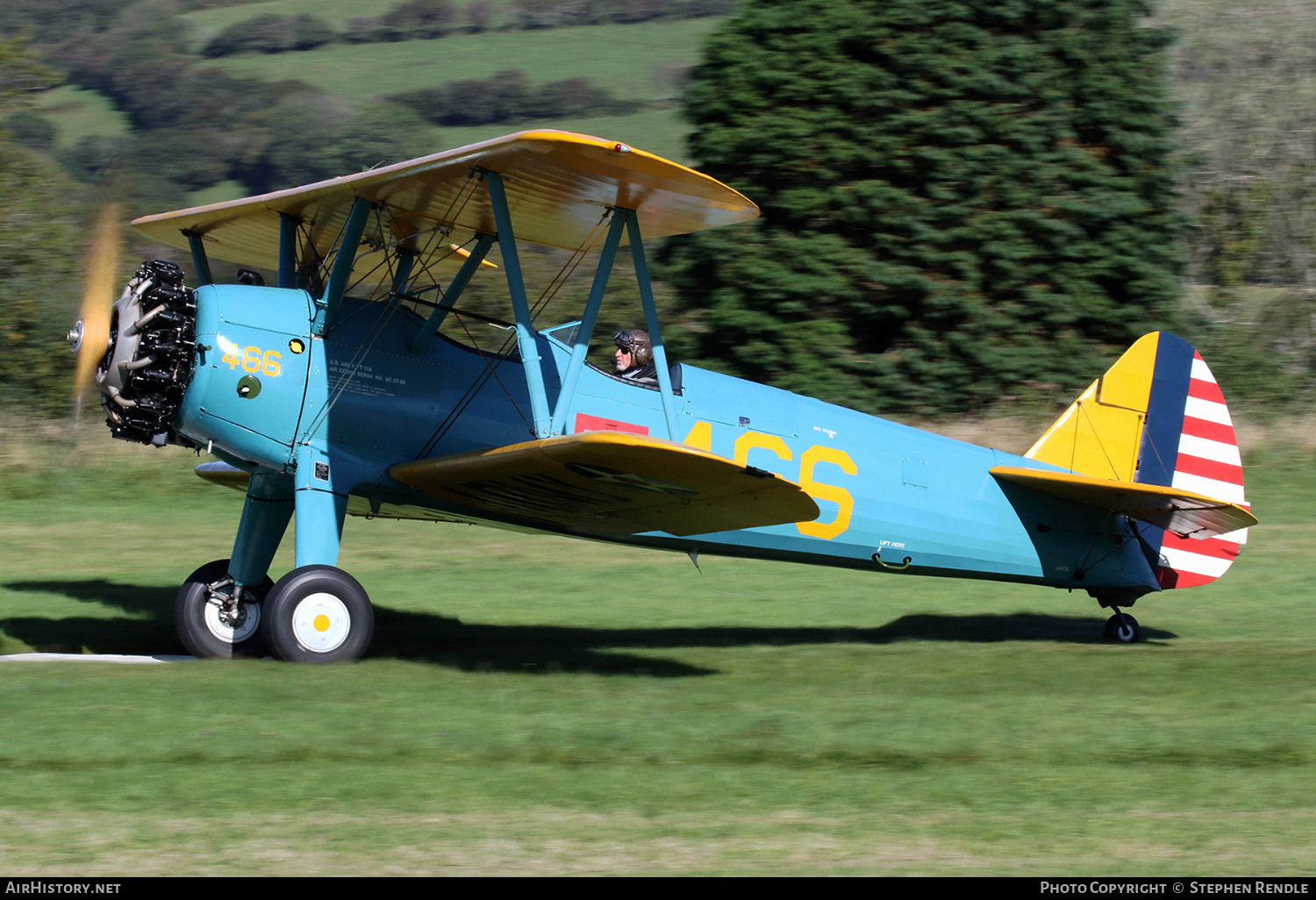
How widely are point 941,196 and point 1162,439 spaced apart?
7857 mm

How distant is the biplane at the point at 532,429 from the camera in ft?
21.8

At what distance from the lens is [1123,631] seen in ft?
28.2

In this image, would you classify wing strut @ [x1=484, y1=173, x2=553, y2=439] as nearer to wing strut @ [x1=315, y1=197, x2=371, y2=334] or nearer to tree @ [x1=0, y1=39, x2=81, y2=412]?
wing strut @ [x1=315, y1=197, x2=371, y2=334]

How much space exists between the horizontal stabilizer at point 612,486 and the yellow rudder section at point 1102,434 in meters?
3.19

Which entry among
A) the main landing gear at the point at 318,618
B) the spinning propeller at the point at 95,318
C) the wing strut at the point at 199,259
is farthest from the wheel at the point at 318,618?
the wing strut at the point at 199,259

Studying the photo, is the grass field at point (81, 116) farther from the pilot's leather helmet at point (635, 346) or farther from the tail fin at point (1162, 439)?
the tail fin at point (1162, 439)

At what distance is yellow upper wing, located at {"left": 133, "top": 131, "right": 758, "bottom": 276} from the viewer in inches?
251

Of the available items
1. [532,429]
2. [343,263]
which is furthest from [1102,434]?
[343,263]

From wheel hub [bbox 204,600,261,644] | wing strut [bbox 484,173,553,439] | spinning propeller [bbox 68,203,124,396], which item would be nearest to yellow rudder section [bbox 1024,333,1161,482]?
wing strut [bbox 484,173,553,439]

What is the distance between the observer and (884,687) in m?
6.77

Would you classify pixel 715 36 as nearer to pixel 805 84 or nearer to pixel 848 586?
pixel 805 84

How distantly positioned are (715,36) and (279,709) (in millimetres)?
13301

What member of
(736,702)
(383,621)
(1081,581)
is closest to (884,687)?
(736,702)

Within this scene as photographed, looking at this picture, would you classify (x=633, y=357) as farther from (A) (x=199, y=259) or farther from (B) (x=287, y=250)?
(A) (x=199, y=259)
